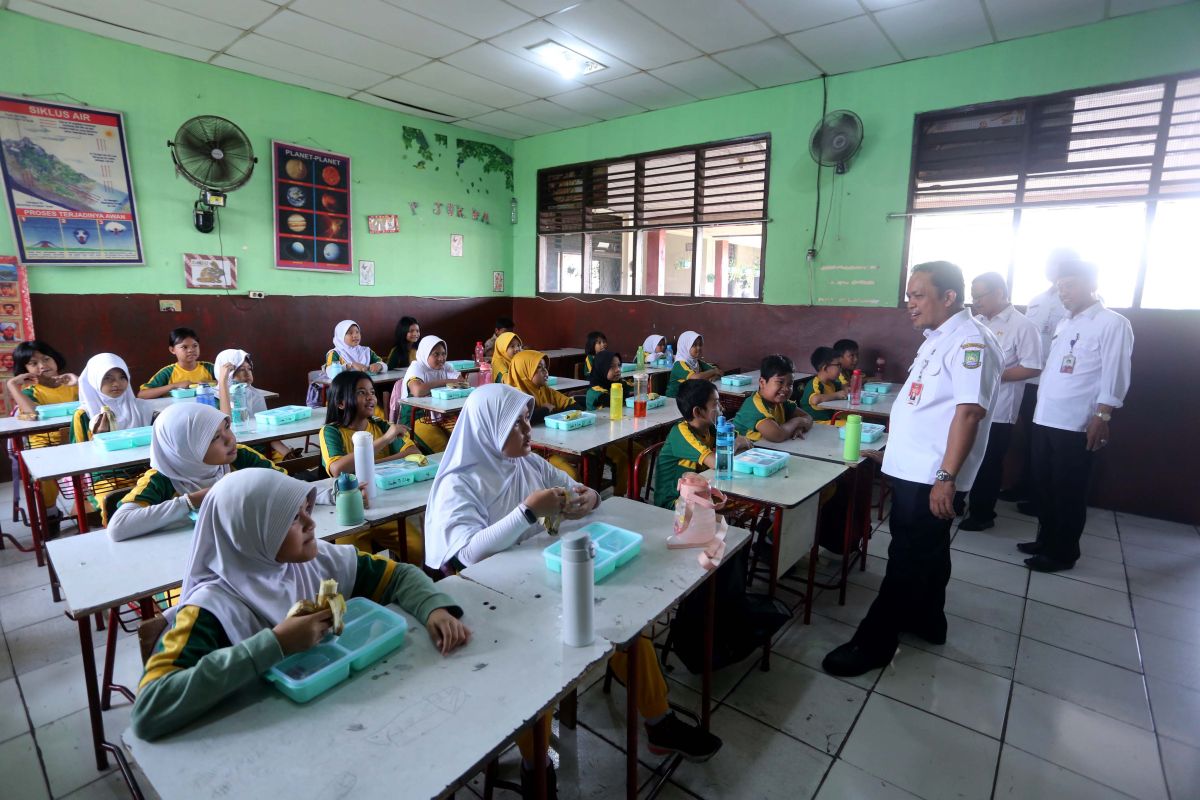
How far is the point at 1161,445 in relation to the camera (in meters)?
4.24

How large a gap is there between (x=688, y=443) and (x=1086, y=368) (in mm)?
2453

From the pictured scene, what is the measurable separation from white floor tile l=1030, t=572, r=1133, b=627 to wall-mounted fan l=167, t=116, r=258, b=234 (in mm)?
6802

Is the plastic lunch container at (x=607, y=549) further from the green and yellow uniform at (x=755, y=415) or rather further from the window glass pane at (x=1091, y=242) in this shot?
the window glass pane at (x=1091, y=242)

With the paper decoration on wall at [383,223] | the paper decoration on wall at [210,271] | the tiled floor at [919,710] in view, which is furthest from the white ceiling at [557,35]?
the tiled floor at [919,710]

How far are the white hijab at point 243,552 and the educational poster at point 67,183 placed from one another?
16.2ft

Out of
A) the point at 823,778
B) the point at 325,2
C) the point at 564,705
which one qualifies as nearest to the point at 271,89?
the point at 325,2

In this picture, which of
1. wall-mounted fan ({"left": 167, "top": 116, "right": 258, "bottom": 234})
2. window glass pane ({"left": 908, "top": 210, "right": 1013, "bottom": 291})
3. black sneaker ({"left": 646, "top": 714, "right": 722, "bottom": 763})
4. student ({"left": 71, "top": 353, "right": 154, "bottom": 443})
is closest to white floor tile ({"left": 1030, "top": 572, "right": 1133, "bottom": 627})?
black sneaker ({"left": 646, "top": 714, "right": 722, "bottom": 763})

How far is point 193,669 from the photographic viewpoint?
1.08 metres

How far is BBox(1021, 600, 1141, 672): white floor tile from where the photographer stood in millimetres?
2588

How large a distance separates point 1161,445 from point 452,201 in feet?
23.4

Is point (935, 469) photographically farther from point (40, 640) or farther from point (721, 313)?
point (721, 313)

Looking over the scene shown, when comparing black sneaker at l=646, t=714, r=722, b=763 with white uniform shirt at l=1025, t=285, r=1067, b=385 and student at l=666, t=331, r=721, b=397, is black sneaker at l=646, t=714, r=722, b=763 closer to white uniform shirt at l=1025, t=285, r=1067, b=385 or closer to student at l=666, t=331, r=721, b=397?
student at l=666, t=331, r=721, b=397

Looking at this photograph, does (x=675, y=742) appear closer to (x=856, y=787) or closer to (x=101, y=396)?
(x=856, y=787)

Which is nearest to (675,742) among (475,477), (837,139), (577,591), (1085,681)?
(577,591)
